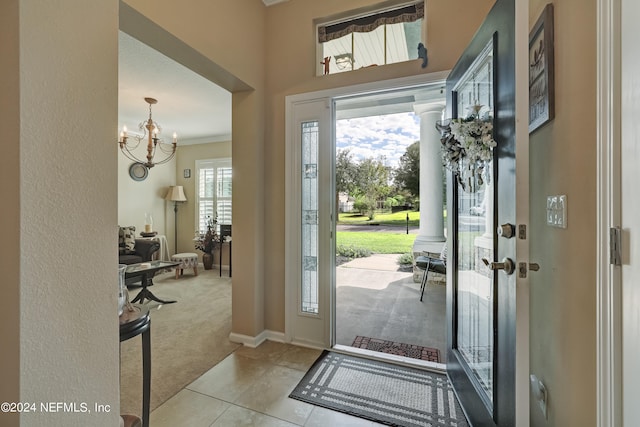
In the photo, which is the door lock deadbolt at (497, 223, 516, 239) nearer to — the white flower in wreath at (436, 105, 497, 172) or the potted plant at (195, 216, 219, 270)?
the white flower in wreath at (436, 105, 497, 172)

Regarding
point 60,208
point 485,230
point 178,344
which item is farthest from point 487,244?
point 178,344

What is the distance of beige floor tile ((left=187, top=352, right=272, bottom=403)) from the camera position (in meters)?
1.83

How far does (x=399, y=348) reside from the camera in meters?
2.44

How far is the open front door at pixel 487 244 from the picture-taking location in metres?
1.10

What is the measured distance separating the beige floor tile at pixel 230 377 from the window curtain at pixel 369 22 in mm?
2799

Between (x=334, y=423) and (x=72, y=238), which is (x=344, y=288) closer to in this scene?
(x=334, y=423)

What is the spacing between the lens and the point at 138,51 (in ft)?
8.91

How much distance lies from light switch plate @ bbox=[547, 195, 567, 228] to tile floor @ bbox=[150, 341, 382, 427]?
1.40 meters

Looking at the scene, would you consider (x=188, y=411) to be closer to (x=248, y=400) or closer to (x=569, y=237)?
(x=248, y=400)

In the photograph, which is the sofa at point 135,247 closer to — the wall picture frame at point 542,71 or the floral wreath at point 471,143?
the floral wreath at point 471,143

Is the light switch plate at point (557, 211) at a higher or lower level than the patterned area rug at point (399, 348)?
higher

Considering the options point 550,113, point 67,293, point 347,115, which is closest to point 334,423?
point 67,293
